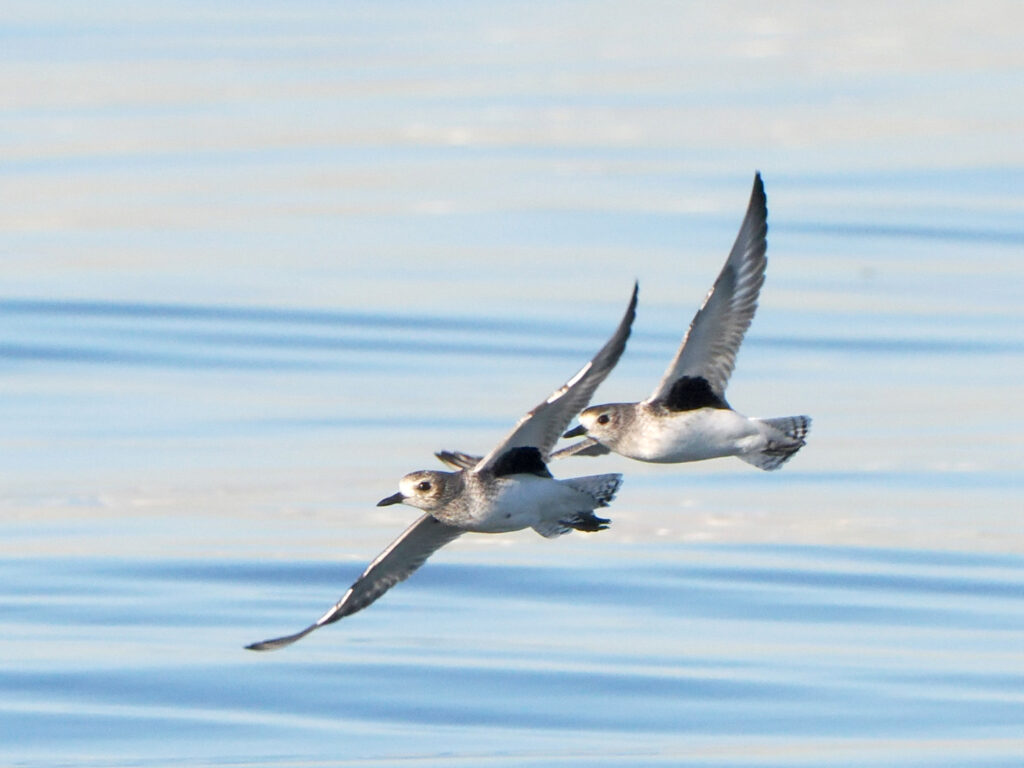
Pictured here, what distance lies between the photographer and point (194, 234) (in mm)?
36656

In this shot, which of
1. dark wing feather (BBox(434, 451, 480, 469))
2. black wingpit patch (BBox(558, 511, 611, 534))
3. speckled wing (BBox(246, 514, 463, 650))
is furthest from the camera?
speckled wing (BBox(246, 514, 463, 650))

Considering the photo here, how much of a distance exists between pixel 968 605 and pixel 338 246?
17.1m

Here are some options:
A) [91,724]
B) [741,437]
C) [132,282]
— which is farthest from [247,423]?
[741,437]

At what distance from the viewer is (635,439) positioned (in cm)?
1252

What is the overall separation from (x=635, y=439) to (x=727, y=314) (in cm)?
88

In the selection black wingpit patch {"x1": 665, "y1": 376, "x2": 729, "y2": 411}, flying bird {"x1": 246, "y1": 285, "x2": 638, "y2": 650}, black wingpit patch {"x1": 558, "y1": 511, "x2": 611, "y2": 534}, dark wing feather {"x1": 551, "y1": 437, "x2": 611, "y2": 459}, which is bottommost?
black wingpit patch {"x1": 558, "y1": 511, "x2": 611, "y2": 534}

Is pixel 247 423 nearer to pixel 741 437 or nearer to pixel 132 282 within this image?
pixel 132 282

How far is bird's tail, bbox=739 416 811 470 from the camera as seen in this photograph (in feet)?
41.4

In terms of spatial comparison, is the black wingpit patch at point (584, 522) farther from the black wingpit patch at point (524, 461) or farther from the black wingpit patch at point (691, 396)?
the black wingpit patch at point (691, 396)

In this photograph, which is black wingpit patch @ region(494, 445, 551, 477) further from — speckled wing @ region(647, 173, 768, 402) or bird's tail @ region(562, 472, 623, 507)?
speckled wing @ region(647, 173, 768, 402)

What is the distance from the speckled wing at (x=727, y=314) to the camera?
1244cm

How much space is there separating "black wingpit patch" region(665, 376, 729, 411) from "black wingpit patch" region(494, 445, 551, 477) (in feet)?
3.09

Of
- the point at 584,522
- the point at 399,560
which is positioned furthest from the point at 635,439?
the point at 399,560

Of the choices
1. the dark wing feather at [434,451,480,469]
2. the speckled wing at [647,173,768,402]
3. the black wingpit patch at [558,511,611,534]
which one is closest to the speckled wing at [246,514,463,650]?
the dark wing feather at [434,451,480,469]
